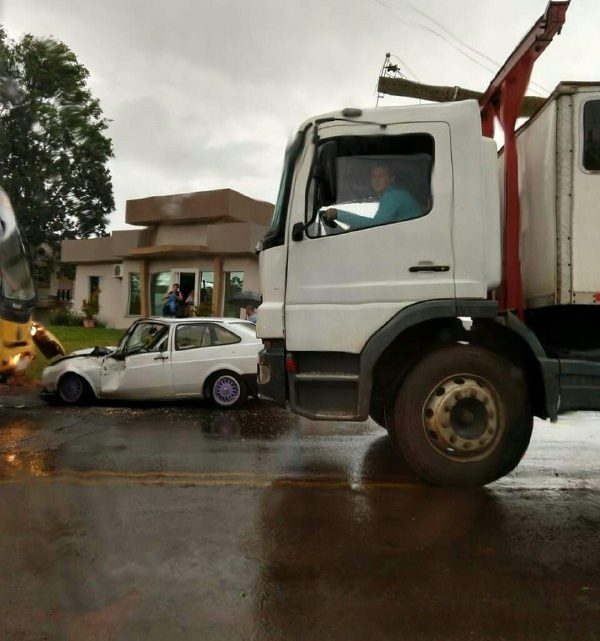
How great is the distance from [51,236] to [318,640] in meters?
35.8

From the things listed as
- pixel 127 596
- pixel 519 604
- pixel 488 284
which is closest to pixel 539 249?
pixel 488 284

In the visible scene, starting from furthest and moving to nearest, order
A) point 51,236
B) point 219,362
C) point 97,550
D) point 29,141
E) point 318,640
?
point 51,236 < point 29,141 < point 219,362 < point 97,550 < point 318,640

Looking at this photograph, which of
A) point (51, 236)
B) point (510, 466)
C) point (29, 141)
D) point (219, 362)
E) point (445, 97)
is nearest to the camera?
point (510, 466)

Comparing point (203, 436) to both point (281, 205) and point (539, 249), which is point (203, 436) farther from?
point (539, 249)

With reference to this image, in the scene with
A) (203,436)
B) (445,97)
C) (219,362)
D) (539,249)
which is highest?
(445,97)

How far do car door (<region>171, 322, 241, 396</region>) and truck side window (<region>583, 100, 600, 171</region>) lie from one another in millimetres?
5737

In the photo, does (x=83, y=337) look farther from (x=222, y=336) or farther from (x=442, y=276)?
(x=442, y=276)

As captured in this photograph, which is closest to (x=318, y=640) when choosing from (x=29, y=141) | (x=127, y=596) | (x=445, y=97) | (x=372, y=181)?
(x=127, y=596)

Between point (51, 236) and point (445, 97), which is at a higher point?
point (51, 236)

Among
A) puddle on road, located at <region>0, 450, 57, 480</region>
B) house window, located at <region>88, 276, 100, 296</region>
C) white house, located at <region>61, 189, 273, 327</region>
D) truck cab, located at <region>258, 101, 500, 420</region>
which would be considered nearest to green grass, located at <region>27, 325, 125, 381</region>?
white house, located at <region>61, 189, 273, 327</region>

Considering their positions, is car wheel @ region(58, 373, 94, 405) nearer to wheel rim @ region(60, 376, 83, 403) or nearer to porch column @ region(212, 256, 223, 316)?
wheel rim @ region(60, 376, 83, 403)

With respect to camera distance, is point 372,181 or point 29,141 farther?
point 29,141

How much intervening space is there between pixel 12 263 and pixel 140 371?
2.35 m

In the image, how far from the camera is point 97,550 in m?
3.32
